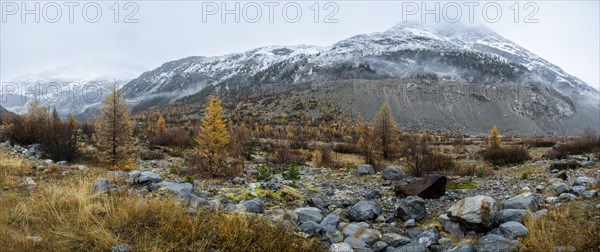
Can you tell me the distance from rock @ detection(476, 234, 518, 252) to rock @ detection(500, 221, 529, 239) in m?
0.38

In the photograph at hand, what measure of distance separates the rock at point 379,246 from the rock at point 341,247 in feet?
1.82

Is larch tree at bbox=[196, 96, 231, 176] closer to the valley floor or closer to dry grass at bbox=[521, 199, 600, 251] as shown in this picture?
the valley floor

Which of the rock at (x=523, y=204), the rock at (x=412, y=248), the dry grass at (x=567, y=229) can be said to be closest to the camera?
the dry grass at (x=567, y=229)

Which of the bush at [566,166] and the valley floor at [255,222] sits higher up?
the valley floor at [255,222]

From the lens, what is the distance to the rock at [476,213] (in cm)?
601

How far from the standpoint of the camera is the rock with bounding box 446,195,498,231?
19.7 ft

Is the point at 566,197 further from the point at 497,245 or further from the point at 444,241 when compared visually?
the point at 497,245

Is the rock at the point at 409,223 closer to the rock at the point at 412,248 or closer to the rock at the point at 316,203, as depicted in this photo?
the rock at the point at 412,248

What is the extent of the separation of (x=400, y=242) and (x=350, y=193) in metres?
4.59

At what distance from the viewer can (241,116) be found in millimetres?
110375

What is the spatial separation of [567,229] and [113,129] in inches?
789

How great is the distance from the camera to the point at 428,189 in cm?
941

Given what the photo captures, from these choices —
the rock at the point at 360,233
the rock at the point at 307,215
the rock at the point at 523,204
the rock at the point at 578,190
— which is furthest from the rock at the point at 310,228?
the rock at the point at 578,190

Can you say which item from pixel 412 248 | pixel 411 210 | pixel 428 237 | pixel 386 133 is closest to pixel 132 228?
pixel 412 248
